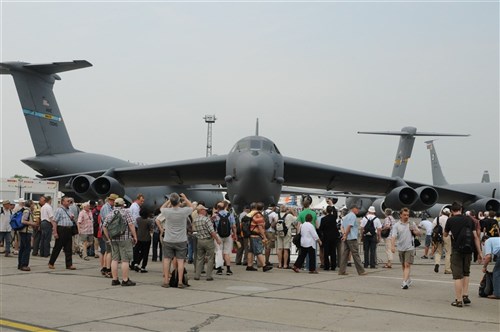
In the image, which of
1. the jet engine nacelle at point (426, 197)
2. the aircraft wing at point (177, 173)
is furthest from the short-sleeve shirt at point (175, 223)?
the jet engine nacelle at point (426, 197)

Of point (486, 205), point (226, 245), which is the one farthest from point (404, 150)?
point (226, 245)

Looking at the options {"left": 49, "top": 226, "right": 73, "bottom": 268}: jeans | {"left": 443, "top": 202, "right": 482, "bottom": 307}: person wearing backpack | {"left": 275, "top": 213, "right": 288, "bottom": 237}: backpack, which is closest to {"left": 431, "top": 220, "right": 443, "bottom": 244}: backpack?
{"left": 275, "top": 213, "right": 288, "bottom": 237}: backpack

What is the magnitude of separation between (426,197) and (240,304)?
12694 mm

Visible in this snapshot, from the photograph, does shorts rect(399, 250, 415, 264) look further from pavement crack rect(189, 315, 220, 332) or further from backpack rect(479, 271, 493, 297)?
pavement crack rect(189, 315, 220, 332)

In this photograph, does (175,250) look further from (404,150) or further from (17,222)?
(404,150)

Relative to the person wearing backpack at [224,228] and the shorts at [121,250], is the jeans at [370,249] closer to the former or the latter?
the person wearing backpack at [224,228]

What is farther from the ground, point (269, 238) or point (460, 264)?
point (269, 238)

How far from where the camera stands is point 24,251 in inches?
471

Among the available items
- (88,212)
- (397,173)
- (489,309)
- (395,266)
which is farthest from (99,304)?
(397,173)

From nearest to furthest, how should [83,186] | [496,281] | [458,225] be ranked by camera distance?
1. [458,225]
2. [496,281]
3. [83,186]

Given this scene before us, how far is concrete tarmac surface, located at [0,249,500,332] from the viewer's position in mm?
6570

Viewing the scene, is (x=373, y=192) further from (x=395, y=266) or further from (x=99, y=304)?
(x=99, y=304)

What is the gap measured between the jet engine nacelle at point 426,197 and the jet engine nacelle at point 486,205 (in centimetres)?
337

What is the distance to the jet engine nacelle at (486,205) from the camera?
2069cm
